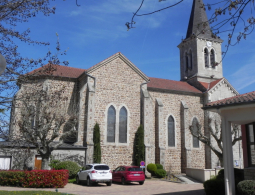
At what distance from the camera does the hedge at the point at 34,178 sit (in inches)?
618

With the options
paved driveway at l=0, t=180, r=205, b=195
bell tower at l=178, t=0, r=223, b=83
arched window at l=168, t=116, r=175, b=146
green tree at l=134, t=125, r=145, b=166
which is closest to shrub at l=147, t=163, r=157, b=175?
green tree at l=134, t=125, r=145, b=166

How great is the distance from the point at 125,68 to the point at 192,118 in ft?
31.6

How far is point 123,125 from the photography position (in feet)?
80.4

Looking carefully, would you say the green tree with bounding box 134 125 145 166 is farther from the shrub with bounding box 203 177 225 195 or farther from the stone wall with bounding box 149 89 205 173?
the shrub with bounding box 203 177 225 195

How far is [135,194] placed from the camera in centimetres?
1366

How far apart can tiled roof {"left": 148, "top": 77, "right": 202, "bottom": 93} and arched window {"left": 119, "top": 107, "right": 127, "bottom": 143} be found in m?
4.64

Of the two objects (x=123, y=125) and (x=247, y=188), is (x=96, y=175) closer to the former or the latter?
(x=123, y=125)

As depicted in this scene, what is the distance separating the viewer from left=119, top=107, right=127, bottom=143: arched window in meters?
24.2

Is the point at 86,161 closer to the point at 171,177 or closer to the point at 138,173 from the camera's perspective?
the point at 138,173

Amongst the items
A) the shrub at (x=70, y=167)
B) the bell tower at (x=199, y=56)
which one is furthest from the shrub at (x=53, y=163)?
the bell tower at (x=199, y=56)

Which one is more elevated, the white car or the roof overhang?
the roof overhang

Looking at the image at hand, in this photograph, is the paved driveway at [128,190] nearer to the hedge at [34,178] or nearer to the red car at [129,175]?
the hedge at [34,178]

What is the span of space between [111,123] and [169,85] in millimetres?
9294

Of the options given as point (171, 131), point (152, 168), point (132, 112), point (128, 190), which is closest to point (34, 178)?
point (128, 190)
